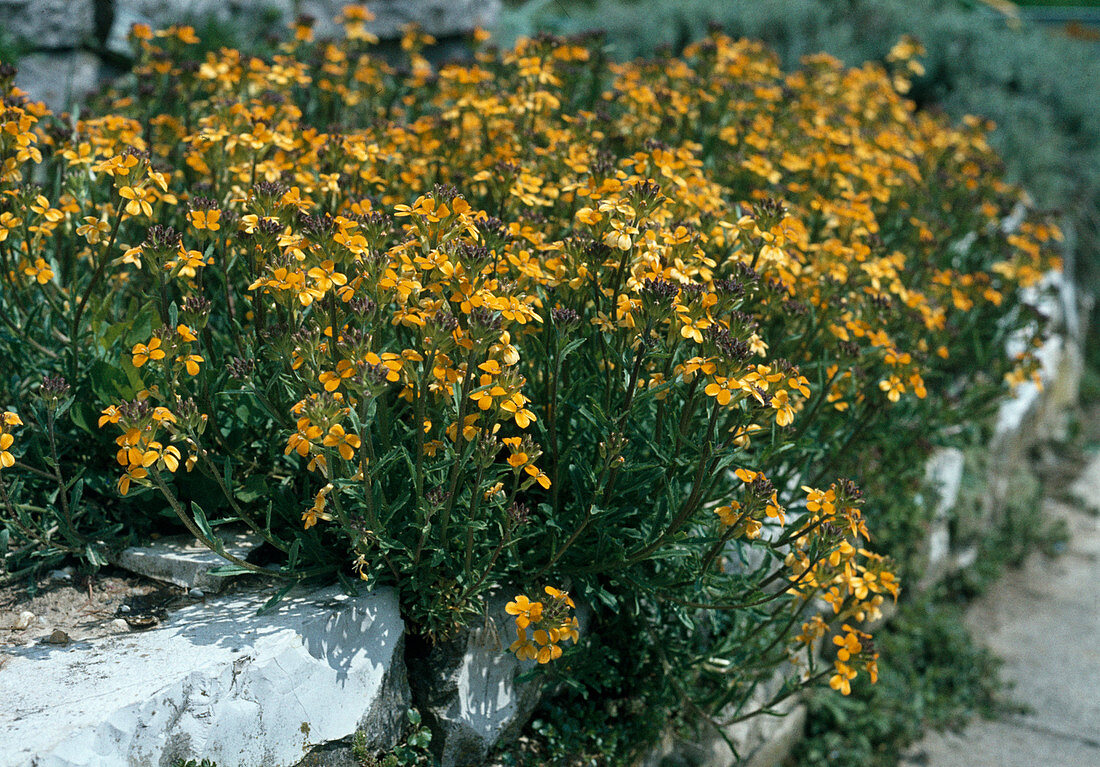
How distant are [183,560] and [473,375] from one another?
1016 mm

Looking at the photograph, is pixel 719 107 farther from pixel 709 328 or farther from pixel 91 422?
pixel 91 422

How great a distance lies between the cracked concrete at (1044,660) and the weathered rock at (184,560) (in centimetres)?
277

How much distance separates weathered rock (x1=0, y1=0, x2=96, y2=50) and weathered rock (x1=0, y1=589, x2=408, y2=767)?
436 centimetres

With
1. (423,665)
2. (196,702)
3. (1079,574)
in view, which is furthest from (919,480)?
(196,702)

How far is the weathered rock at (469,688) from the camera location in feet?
8.45

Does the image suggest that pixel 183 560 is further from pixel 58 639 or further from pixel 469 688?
pixel 469 688

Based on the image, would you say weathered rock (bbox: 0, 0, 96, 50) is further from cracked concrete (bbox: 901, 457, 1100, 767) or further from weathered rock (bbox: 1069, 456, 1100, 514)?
weathered rock (bbox: 1069, 456, 1100, 514)

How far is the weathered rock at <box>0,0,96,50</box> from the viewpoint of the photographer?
5.39 metres

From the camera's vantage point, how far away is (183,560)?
256cm

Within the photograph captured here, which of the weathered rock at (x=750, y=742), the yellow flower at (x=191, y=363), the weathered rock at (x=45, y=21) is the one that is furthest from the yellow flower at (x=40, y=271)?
the weathered rock at (x=45, y=21)

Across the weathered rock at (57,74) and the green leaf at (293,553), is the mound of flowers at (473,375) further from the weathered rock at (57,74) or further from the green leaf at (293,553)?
the weathered rock at (57,74)

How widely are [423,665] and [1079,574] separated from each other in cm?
405

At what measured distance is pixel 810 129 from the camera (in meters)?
4.61

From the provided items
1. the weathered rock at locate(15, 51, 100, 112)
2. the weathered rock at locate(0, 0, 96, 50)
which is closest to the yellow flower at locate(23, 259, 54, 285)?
the weathered rock at locate(15, 51, 100, 112)
